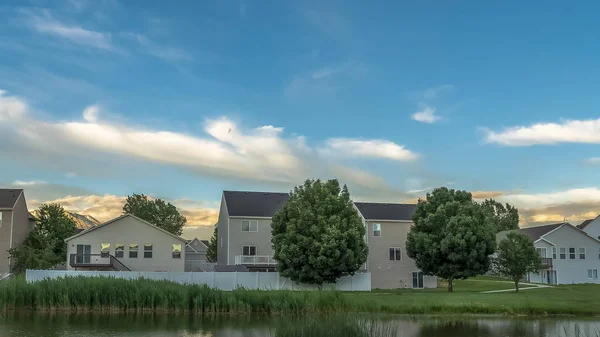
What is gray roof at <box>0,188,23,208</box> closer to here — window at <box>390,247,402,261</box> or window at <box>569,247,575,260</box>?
window at <box>390,247,402,261</box>

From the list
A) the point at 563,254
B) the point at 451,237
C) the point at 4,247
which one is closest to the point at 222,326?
the point at 451,237

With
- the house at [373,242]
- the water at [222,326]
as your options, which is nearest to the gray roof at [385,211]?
the house at [373,242]

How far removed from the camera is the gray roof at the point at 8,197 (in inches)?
2251

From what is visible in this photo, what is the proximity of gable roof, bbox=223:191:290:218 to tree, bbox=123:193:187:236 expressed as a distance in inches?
1481

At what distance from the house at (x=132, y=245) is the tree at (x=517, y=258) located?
28.4 metres

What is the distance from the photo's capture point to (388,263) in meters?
59.0

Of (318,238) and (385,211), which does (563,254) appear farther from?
(318,238)

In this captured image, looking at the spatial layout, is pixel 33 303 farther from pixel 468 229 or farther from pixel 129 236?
pixel 468 229

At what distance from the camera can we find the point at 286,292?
3381cm

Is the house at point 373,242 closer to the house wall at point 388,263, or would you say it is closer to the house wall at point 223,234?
the house wall at point 388,263

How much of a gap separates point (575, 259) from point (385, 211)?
83.1 ft

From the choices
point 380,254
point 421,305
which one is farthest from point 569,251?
point 421,305

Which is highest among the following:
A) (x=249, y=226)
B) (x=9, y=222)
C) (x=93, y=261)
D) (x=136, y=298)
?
(x=9, y=222)

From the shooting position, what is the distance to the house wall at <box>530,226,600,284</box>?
69.6m
